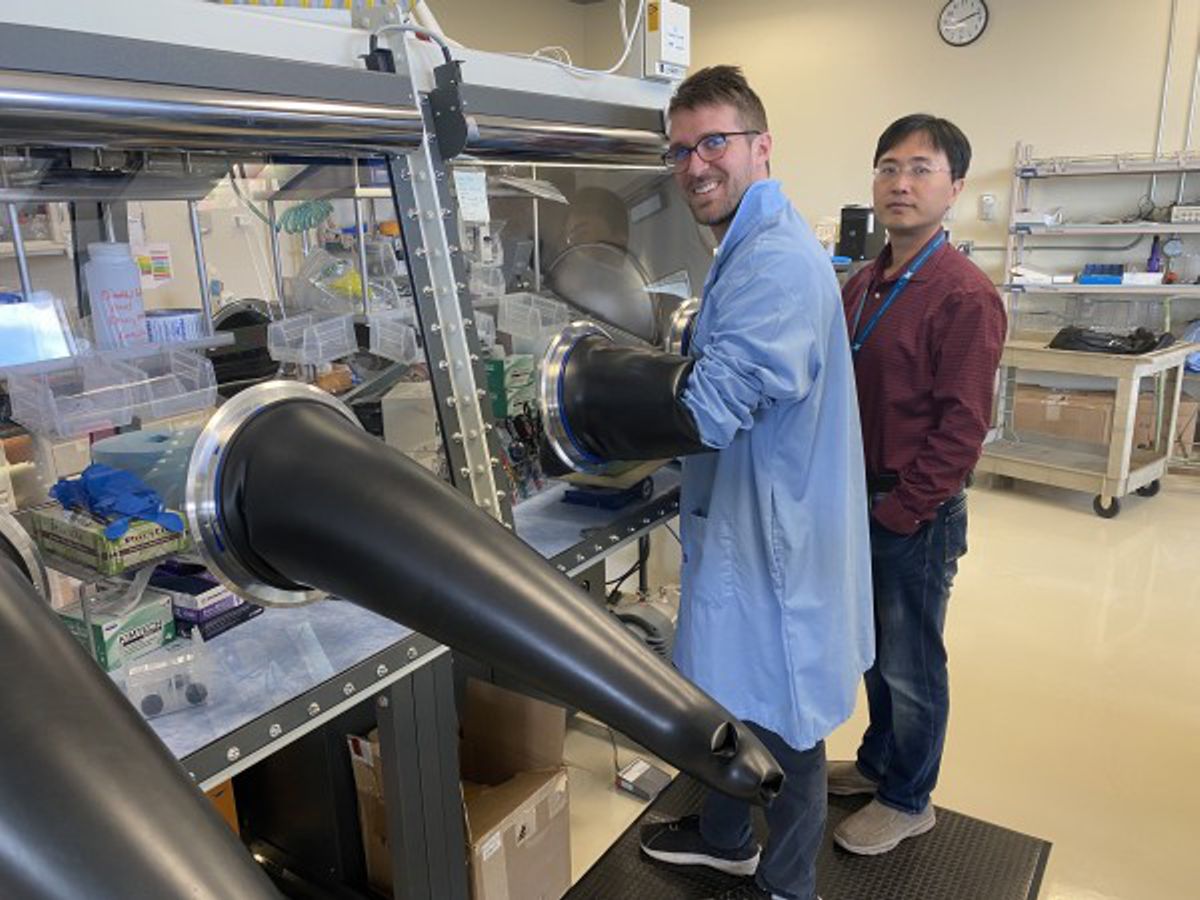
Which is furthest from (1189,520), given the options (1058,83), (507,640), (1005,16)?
(507,640)

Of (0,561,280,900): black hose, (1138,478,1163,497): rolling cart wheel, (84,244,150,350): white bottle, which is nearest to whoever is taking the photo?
(0,561,280,900): black hose

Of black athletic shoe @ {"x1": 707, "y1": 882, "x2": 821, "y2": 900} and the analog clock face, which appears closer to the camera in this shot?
black athletic shoe @ {"x1": 707, "y1": 882, "x2": 821, "y2": 900}

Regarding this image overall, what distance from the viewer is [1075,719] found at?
105 inches

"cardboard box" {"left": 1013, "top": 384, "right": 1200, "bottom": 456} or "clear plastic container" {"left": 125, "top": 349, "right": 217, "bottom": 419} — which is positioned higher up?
"clear plastic container" {"left": 125, "top": 349, "right": 217, "bottom": 419}

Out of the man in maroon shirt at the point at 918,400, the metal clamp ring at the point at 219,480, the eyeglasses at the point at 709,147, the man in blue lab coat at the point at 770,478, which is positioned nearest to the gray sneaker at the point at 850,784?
the man in maroon shirt at the point at 918,400

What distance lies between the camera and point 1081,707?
272 centimetres

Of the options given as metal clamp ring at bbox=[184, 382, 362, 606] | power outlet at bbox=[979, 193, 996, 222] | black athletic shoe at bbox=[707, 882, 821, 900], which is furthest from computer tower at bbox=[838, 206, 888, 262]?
metal clamp ring at bbox=[184, 382, 362, 606]

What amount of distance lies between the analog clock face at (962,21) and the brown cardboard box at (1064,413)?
7.70ft

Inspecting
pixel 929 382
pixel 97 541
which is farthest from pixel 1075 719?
pixel 97 541

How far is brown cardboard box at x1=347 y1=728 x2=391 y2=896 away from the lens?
167 centimetres

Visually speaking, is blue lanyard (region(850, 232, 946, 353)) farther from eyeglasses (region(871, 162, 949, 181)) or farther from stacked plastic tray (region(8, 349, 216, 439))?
stacked plastic tray (region(8, 349, 216, 439))

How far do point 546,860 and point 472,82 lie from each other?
1.51m

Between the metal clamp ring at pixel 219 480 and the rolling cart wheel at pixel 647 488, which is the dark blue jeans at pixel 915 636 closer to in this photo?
the rolling cart wheel at pixel 647 488

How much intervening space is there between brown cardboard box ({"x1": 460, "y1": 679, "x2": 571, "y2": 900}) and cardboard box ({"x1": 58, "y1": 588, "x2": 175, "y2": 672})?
84 centimetres
